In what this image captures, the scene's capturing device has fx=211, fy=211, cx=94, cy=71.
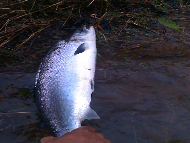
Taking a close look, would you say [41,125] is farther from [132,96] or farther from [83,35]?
[83,35]

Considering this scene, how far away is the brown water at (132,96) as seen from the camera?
2.01 m

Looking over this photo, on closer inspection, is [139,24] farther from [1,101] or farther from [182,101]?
[1,101]

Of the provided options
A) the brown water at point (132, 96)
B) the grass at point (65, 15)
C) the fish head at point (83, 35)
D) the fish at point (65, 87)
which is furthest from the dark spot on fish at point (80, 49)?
the grass at point (65, 15)

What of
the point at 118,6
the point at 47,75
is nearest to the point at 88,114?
the point at 47,75

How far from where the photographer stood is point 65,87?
219 cm

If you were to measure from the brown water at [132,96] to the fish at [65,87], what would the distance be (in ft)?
0.55

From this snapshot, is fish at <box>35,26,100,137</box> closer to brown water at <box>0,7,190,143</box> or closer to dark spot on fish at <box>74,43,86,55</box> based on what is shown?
dark spot on fish at <box>74,43,86,55</box>

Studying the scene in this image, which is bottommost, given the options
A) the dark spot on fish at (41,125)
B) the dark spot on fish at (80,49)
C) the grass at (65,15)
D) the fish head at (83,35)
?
the dark spot on fish at (41,125)

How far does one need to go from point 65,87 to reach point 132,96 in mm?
778

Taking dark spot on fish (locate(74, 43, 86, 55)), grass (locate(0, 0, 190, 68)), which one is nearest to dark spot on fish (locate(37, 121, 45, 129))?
dark spot on fish (locate(74, 43, 86, 55))

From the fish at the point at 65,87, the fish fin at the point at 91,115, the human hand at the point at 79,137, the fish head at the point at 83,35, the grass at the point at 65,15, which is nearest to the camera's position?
the human hand at the point at 79,137

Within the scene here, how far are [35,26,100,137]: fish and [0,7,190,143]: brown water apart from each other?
168 millimetres

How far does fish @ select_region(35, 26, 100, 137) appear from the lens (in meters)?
1.99

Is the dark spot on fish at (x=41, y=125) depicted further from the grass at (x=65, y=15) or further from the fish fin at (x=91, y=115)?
the grass at (x=65, y=15)
